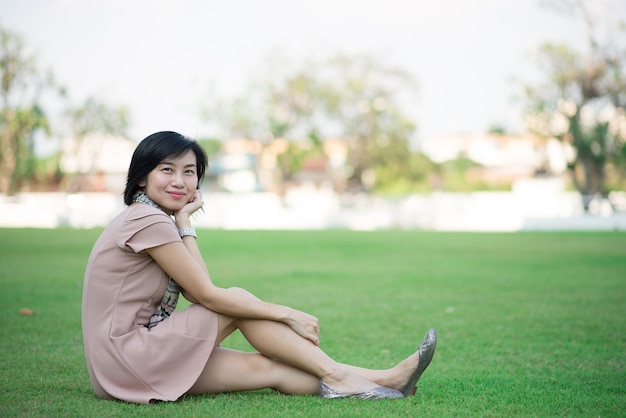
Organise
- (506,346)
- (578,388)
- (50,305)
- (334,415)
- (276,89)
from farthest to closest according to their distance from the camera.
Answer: (276,89)
(50,305)
(506,346)
(578,388)
(334,415)

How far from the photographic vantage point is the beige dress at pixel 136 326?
10.4 ft

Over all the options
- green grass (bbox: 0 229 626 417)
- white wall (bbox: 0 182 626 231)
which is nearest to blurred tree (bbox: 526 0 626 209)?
white wall (bbox: 0 182 626 231)

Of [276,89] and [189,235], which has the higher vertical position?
[276,89]

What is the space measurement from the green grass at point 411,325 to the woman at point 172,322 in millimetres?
99

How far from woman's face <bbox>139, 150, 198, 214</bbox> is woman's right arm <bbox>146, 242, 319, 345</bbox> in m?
0.33

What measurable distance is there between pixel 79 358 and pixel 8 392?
0.97 m

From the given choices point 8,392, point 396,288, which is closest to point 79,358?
point 8,392

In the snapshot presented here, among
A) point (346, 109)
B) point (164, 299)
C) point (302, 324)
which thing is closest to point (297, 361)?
point (302, 324)

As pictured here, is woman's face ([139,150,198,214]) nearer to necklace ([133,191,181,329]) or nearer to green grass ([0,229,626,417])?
necklace ([133,191,181,329])

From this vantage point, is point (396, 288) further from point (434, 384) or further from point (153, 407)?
point (153, 407)

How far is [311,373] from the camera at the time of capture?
11.3 feet

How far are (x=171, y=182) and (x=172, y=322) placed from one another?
67cm

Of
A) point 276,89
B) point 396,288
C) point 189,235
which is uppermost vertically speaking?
point 276,89

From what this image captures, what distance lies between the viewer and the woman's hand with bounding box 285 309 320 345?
3279mm
